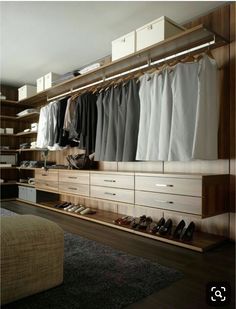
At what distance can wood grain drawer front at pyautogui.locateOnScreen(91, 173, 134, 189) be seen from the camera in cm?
273

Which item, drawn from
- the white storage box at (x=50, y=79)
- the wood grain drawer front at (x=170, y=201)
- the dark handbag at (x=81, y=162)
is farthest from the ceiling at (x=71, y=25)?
the wood grain drawer front at (x=170, y=201)

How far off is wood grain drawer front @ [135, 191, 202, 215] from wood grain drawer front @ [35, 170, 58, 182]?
68.0 inches

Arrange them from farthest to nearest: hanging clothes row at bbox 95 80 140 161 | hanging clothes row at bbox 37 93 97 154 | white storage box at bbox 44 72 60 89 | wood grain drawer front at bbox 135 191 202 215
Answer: white storage box at bbox 44 72 60 89, hanging clothes row at bbox 37 93 97 154, hanging clothes row at bbox 95 80 140 161, wood grain drawer front at bbox 135 191 202 215

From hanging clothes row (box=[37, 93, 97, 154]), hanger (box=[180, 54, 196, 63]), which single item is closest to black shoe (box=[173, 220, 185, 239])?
hanging clothes row (box=[37, 93, 97, 154])

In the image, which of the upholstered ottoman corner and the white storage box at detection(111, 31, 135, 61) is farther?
the white storage box at detection(111, 31, 135, 61)

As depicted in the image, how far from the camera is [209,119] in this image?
7.45 feet

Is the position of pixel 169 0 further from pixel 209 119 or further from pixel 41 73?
pixel 41 73

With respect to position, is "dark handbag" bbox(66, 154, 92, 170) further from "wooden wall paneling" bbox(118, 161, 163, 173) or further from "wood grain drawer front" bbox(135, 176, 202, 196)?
"wood grain drawer front" bbox(135, 176, 202, 196)

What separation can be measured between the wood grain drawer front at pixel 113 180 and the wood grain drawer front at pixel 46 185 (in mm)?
955

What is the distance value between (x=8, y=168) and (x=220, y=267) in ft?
14.5

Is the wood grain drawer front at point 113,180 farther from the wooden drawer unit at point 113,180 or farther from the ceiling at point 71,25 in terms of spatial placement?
the ceiling at point 71,25

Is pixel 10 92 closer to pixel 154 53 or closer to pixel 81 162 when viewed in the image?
pixel 81 162

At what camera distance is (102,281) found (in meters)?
1.59

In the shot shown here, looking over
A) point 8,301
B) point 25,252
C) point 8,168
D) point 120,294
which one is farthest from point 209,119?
point 8,168
